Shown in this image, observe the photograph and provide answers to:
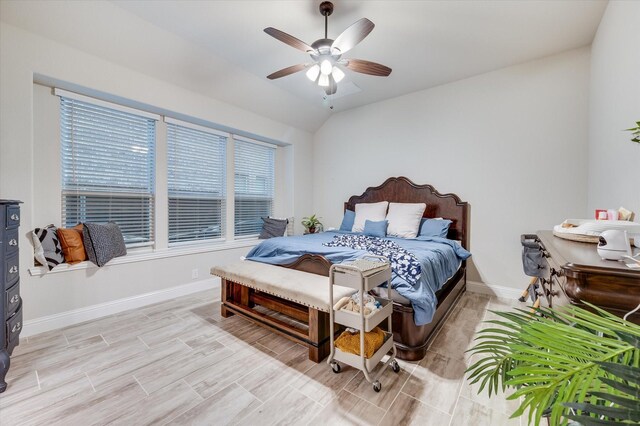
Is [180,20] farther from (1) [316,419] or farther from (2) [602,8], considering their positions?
(2) [602,8]

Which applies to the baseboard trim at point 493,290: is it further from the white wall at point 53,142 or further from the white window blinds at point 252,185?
the white wall at point 53,142

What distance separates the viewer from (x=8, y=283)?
69.5 inches

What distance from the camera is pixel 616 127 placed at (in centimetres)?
201

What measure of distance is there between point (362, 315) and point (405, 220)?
2.27m

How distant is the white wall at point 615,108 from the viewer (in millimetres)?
1701

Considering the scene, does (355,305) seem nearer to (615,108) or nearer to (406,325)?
(406,325)

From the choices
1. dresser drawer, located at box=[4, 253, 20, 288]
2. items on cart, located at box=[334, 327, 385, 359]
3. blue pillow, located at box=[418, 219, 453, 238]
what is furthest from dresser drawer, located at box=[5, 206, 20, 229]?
blue pillow, located at box=[418, 219, 453, 238]

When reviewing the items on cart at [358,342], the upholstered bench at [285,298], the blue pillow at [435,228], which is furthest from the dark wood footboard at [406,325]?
the blue pillow at [435,228]

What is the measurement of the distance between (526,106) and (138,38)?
14.4 feet

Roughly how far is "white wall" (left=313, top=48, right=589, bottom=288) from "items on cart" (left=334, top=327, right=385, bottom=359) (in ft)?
8.17

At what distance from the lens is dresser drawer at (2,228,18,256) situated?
67.8 inches

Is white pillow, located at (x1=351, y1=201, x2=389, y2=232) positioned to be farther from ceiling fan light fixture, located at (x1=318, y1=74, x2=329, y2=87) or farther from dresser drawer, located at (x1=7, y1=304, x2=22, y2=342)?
dresser drawer, located at (x1=7, y1=304, x2=22, y2=342)

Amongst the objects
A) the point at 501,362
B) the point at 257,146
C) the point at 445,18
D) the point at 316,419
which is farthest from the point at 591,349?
the point at 257,146

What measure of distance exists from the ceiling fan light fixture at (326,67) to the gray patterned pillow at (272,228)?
8.89ft
